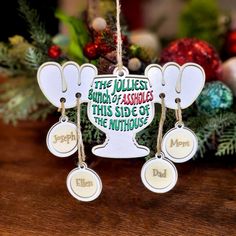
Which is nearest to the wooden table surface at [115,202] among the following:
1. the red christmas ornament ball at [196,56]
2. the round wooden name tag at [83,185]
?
the round wooden name tag at [83,185]

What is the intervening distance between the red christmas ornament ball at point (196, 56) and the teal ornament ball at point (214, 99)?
3 cm

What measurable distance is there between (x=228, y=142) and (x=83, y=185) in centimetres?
19

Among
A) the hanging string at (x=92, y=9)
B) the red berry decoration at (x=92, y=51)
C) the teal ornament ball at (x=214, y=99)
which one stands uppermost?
the hanging string at (x=92, y=9)

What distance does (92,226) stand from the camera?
1.37ft

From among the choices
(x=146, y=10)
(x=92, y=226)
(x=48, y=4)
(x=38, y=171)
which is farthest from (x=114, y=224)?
(x=146, y=10)

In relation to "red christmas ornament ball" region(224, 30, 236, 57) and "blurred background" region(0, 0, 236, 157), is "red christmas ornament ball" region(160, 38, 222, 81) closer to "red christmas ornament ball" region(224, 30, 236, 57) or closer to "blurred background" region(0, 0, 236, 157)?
"blurred background" region(0, 0, 236, 157)

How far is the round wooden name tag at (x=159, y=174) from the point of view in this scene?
0.44 metres

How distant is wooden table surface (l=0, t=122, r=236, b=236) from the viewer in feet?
1.36

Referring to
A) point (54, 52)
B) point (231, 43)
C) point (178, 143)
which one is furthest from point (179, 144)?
point (231, 43)

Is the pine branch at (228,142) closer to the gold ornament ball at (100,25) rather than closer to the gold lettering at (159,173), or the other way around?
the gold lettering at (159,173)

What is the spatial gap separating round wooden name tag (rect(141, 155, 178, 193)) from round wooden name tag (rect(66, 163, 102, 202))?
0.05m

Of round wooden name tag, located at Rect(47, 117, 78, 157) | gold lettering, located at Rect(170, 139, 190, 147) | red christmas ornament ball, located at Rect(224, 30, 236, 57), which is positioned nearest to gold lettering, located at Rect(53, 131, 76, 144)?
round wooden name tag, located at Rect(47, 117, 78, 157)

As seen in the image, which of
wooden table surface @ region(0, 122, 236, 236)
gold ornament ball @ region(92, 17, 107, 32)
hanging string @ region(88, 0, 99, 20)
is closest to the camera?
wooden table surface @ region(0, 122, 236, 236)

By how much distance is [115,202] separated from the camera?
458 mm
